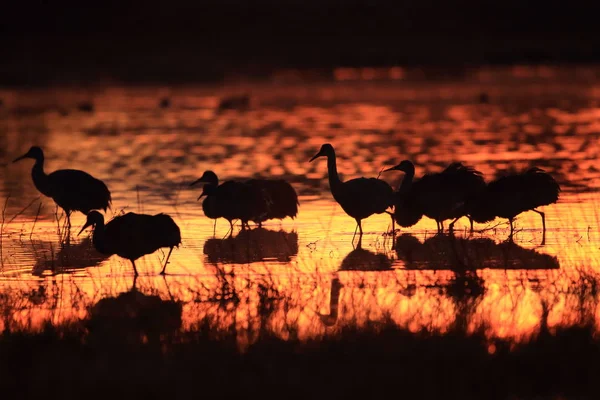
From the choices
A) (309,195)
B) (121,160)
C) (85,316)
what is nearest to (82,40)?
(121,160)

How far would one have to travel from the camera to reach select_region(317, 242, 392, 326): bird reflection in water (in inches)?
484

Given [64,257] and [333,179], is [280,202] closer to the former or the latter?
[333,179]

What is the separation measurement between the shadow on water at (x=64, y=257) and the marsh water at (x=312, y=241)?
0.11 ft

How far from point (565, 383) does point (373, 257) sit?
5.76 m

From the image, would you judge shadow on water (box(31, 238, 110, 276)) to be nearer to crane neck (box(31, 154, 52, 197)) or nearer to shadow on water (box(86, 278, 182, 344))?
shadow on water (box(86, 278, 182, 344))

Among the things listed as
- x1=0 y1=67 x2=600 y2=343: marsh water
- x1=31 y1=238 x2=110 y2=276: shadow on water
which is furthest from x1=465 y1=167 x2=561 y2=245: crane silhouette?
x1=31 y1=238 x2=110 y2=276: shadow on water

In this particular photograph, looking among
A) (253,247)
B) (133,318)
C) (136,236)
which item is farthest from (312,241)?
(133,318)

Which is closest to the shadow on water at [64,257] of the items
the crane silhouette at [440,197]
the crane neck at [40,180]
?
the crane neck at [40,180]

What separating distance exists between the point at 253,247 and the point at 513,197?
3.19m

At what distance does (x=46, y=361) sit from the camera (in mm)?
9812

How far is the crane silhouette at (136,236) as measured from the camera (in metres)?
13.8

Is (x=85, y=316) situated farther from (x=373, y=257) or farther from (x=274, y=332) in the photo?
(x=373, y=257)

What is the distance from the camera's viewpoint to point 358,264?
14.3m

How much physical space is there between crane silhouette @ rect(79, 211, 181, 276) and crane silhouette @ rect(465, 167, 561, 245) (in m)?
4.14
